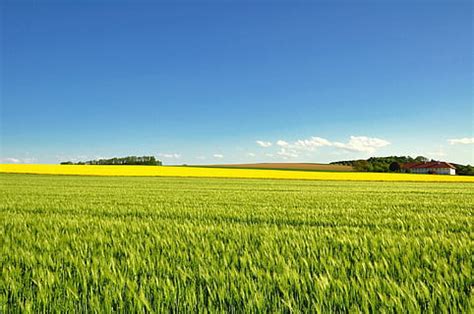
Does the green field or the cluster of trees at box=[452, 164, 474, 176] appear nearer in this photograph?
the green field

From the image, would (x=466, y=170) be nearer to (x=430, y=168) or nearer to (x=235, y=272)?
(x=430, y=168)

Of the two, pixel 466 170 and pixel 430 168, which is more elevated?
pixel 430 168

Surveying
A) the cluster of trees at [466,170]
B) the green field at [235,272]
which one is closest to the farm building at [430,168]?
the cluster of trees at [466,170]

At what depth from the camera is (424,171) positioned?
103 metres

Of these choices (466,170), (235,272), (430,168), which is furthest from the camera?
(430,168)

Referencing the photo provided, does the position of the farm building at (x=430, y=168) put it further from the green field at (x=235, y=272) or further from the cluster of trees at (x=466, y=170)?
the green field at (x=235, y=272)

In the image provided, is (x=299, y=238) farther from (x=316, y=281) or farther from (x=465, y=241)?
(x=465, y=241)

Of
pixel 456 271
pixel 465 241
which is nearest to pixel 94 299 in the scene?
pixel 456 271

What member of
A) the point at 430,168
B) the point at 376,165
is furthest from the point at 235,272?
the point at 430,168

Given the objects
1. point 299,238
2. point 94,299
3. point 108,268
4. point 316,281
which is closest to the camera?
point 94,299

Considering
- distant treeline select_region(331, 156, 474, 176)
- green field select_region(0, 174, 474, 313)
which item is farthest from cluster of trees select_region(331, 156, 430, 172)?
green field select_region(0, 174, 474, 313)

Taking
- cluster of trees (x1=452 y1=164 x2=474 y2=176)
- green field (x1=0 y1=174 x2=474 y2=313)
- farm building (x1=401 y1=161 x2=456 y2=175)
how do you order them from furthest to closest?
farm building (x1=401 y1=161 x2=456 y2=175), cluster of trees (x1=452 y1=164 x2=474 y2=176), green field (x1=0 y1=174 x2=474 y2=313)

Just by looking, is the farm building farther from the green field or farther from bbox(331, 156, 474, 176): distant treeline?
the green field

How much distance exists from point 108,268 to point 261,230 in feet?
9.01
